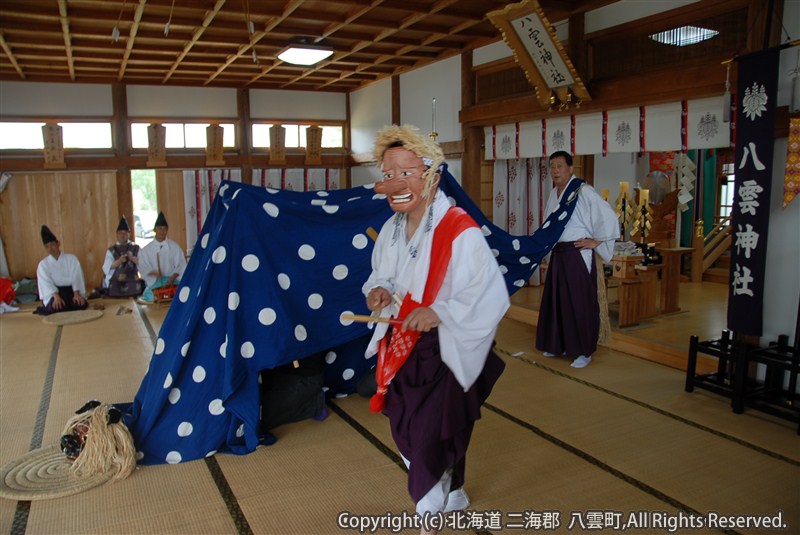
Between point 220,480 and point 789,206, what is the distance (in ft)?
13.6

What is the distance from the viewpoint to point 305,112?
1096 cm

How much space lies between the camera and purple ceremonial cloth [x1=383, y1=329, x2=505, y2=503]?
91.1 inches

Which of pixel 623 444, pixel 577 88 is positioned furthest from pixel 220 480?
pixel 577 88

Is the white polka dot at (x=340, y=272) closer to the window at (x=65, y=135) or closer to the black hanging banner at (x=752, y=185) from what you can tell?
the black hanging banner at (x=752, y=185)

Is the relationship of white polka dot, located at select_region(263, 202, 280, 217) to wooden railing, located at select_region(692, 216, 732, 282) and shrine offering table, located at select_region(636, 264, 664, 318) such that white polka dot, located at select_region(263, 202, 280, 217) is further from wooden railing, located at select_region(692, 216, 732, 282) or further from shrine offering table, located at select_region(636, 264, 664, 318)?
wooden railing, located at select_region(692, 216, 732, 282)

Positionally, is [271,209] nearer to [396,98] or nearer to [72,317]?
[72,317]

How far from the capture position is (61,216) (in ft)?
31.0

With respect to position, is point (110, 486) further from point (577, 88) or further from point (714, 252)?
point (714, 252)

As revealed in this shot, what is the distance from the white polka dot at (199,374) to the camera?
136 inches

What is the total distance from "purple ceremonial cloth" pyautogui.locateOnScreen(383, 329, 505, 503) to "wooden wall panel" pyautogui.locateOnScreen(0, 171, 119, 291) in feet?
29.0

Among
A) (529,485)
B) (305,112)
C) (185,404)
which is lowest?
(529,485)

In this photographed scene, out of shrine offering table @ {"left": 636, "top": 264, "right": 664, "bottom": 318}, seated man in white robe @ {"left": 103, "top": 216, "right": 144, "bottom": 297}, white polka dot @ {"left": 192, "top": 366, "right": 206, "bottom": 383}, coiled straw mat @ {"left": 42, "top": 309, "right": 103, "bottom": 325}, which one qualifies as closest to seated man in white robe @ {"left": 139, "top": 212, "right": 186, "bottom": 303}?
seated man in white robe @ {"left": 103, "top": 216, "right": 144, "bottom": 297}

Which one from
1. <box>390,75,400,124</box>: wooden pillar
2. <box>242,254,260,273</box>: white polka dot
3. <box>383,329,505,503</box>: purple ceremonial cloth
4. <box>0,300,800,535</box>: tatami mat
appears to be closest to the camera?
<box>383,329,505,503</box>: purple ceremonial cloth

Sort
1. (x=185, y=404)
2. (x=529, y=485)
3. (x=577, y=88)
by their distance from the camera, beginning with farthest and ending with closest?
1. (x=577, y=88)
2. (x=185, y=404)
3. (x=529, y=485)
